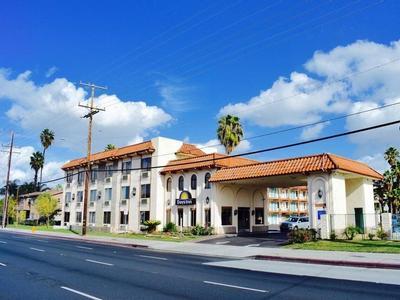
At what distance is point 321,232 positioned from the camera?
26609 mm

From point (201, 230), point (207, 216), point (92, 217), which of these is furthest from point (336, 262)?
point (92, 217)

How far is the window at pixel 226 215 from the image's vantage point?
36487 millimetres

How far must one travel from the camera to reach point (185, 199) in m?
38.0

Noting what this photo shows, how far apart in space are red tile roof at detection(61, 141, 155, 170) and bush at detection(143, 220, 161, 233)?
25.1 feet

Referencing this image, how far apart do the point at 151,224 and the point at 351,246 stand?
2032 centimetres

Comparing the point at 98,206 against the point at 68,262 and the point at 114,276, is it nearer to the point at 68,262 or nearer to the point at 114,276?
the point at 68,262

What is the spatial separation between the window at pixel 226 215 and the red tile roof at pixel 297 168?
11.1 feet

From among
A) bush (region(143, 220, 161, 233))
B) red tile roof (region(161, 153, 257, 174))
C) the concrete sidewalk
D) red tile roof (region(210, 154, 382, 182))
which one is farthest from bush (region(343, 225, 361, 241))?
bush (region(143, 220, 161, 233))

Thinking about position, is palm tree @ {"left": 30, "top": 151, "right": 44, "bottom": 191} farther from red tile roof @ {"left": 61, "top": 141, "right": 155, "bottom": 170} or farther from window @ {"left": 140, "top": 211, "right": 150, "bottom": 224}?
window @ {"left": 140, "top": 211, "right": 150, "bottom": 224}

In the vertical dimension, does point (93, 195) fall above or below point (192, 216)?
above

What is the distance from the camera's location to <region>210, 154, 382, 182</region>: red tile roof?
27.3m

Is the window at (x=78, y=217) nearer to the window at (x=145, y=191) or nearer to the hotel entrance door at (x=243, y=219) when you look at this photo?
the window at (x=145, y=191)

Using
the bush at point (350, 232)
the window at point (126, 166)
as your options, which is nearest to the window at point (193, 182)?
the window at point (126, 166)

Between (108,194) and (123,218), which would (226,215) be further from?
(108,194)
